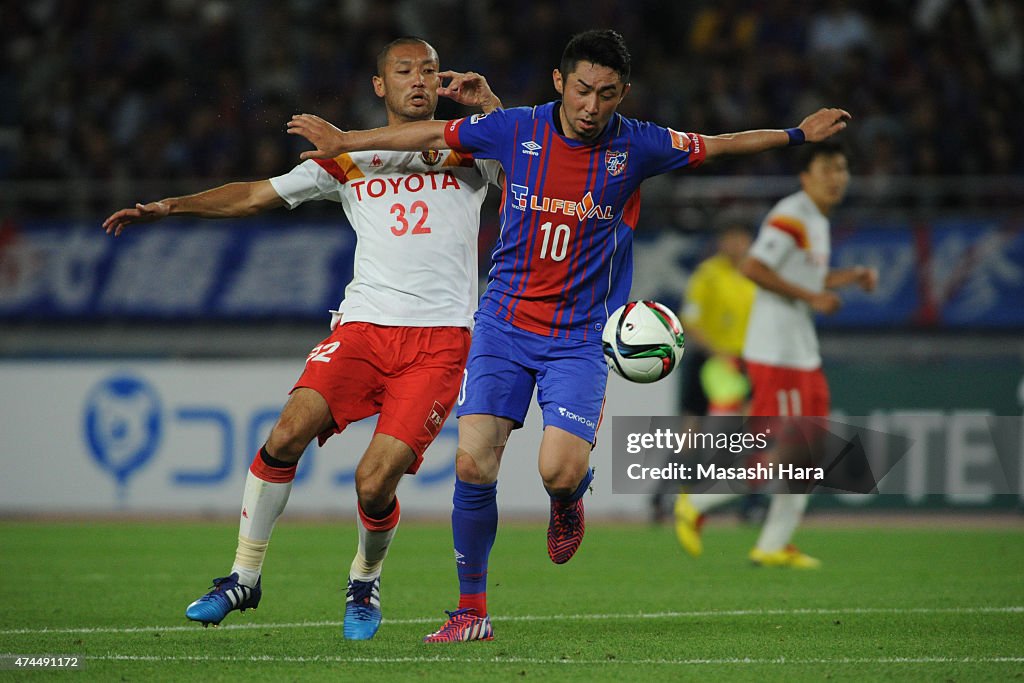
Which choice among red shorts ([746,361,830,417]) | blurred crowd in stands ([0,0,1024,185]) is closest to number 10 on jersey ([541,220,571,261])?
red shorts ([746,361,830,417])

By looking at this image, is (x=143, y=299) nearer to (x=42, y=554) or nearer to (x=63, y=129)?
(x=63, y=129)

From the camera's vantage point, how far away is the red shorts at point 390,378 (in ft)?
19.6

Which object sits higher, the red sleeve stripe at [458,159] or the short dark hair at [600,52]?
the short dark hair at [600,52]

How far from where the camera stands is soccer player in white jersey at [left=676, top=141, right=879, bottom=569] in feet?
30.1

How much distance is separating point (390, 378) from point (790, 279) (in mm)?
4011

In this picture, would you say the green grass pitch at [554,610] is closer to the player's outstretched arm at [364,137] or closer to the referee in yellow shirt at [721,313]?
the referee in yellow shirt at [721,313]

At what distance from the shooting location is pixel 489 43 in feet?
53.5

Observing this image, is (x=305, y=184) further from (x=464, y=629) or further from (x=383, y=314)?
(x=464, y=629)

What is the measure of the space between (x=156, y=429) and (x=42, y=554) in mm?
3008

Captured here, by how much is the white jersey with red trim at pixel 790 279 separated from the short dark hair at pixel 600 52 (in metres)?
3.64

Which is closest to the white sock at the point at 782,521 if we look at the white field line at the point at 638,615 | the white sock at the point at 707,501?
the white sock at the point at 707,501

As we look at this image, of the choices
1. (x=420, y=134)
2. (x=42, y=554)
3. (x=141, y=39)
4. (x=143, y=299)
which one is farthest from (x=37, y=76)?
(x=420, y=134)

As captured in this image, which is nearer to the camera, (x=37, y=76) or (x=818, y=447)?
(x=818, y=447)

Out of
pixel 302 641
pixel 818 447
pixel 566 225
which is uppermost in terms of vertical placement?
pixel 566 225
